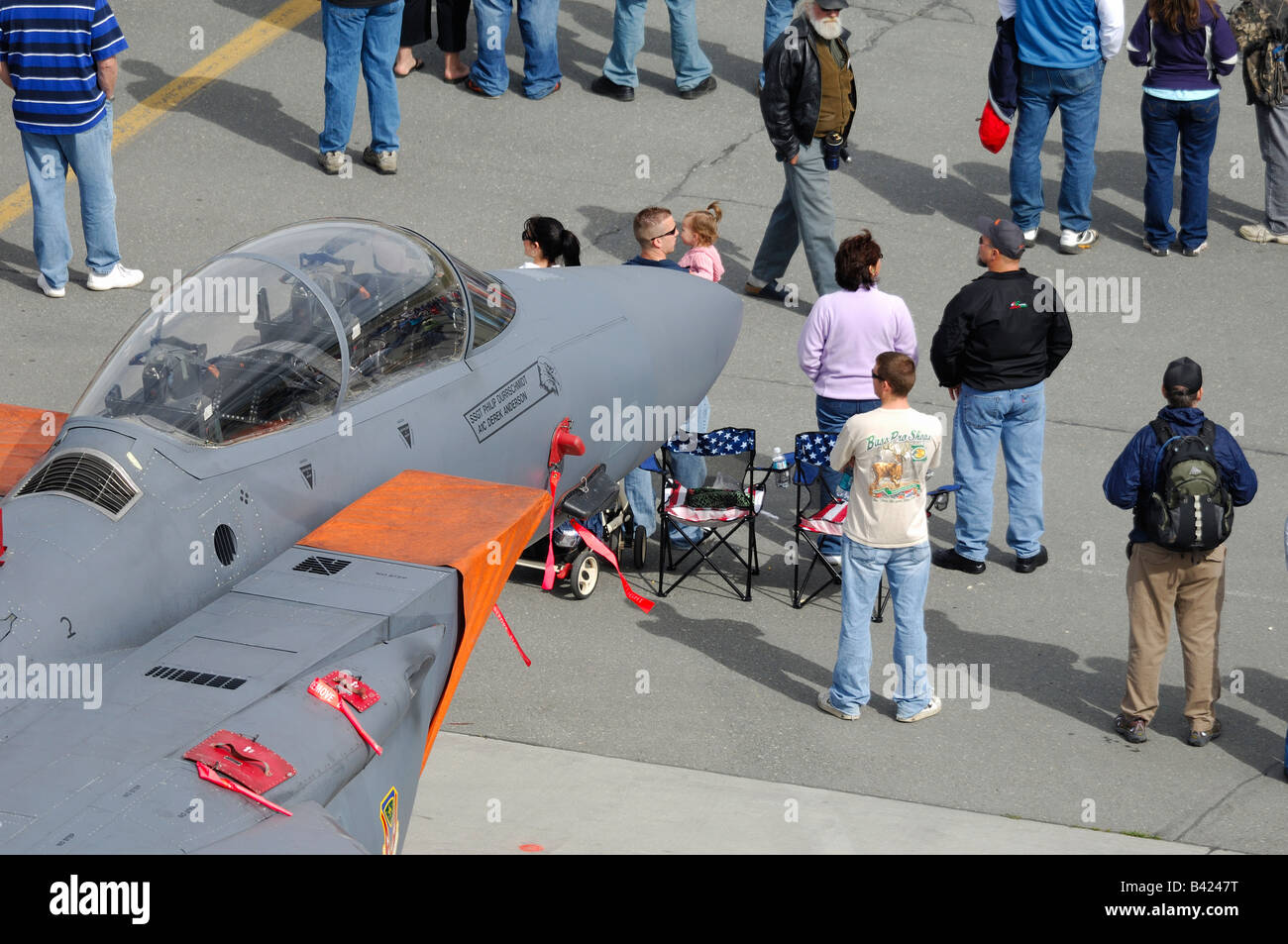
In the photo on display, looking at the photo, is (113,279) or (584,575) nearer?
(584,575)

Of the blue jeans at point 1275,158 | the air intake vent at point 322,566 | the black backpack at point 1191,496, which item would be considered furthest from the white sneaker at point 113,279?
the blue jeans at point 1275,158

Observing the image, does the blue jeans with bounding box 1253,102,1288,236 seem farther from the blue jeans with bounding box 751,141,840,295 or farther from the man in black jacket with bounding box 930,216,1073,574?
the man in black jacket with bounding box 930,216,1073,574

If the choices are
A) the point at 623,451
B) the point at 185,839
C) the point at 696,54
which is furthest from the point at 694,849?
the point at 696,54

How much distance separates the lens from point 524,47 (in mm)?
14664

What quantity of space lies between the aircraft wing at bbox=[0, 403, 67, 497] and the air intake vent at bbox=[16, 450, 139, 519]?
1.08 m

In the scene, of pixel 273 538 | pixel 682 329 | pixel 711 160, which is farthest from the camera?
pixel 711 160

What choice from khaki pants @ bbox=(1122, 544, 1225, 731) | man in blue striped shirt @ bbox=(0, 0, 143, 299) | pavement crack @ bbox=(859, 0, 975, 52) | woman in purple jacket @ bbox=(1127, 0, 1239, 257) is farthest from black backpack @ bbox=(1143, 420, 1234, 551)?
pavement crack @ bbox=(859, 0, 975, 52)

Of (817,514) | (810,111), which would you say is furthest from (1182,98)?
(817,514)

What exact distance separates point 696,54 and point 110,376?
966 centimetres

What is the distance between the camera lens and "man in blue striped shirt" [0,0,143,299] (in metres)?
10.6

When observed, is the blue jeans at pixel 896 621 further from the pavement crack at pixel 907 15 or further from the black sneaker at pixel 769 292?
the pavement crack at pixel 907 15

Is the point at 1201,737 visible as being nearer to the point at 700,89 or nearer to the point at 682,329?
the point at 682,329

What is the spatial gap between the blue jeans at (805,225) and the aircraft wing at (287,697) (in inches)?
229

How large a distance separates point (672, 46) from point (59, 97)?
592cm
